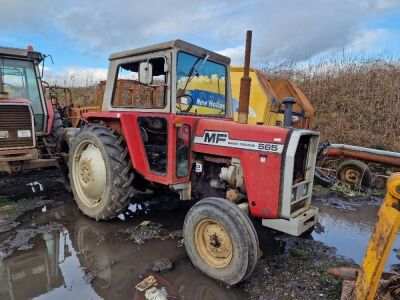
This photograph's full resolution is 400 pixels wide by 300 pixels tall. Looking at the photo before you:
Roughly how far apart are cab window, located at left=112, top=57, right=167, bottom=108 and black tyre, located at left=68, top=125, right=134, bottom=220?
1.63 feet

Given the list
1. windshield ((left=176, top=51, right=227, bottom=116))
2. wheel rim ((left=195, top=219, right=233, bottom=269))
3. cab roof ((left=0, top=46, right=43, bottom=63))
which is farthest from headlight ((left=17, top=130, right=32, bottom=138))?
wheel rim ((left=195, top=219, right=233, bottom=269))

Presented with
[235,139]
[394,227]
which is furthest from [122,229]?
[394,227]

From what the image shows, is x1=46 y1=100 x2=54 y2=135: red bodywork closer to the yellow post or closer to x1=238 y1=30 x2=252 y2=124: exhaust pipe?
x1=238 y1=30 x2=252 y2=124: exhaust pipe

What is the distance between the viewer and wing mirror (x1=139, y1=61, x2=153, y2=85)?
3336 millimetres

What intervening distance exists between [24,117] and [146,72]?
10.1ft

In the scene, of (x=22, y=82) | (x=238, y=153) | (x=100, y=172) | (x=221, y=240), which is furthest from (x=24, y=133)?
(x=221, y=240)

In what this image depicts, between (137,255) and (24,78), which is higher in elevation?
(24,78)

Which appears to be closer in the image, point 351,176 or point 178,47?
point 178,47

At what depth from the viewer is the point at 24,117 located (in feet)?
17.3

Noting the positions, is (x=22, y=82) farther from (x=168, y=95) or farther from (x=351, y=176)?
(x=351, y=176)

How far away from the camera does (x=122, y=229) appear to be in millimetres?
4094

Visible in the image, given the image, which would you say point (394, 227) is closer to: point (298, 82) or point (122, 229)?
point (122, 229)

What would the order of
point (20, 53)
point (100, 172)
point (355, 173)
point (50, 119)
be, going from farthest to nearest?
1. point (355, 173)
2. point (50, 119)
3. point (20, 53)
4. point (100, 172)

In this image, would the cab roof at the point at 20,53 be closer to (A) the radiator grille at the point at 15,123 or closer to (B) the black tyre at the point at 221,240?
(A) the radiator grille at the point at 15,123
